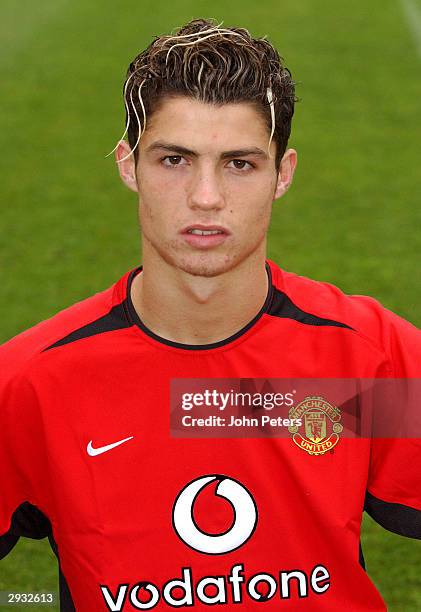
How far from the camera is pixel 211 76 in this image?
278cm

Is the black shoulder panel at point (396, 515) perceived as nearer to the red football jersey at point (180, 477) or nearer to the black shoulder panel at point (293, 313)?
the red football jersey at point (180, 477)

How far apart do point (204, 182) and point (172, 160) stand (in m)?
0.12

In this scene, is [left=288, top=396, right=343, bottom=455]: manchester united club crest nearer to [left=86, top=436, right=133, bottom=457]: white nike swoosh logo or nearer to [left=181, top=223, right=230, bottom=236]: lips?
[left=86, top=436, right=133, bottom=457]: white nike swoosh logo

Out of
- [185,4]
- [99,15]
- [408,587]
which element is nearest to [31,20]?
[99,15]

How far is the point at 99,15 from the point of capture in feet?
53.2

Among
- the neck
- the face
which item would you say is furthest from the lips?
the neck

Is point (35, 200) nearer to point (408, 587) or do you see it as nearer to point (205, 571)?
point (408, 587)

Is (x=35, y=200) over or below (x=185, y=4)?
below

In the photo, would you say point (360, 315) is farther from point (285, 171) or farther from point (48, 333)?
point (48, 333)

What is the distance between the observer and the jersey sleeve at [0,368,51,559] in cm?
304

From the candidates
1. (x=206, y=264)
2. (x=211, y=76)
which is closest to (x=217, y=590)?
(x=206, y=264)

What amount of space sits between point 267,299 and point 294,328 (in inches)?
5.2

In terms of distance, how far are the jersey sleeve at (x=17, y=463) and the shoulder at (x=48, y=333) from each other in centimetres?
4

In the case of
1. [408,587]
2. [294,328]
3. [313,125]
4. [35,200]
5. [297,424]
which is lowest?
[408,587]
